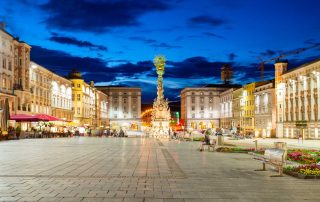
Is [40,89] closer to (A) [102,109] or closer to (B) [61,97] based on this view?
(B) [61,97]

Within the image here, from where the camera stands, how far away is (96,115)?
501ft

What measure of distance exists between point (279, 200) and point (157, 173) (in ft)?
23.4

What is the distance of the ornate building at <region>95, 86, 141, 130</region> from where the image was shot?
192375 millimetres

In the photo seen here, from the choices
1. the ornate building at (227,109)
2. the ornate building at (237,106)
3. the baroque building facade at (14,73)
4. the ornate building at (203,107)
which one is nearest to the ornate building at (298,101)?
the ornate building at (237,106)

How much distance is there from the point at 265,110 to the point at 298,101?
23720 millimetres

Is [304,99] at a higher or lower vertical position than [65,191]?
higher

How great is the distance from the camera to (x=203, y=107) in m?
192

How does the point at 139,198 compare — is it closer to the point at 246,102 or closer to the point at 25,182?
the point at 25,182

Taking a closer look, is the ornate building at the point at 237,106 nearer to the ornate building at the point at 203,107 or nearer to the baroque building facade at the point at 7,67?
the ornate building at the point at 203,107

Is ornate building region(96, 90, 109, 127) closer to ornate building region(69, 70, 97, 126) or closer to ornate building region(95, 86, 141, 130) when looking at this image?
ornate building region(95, 86, 141, 130)

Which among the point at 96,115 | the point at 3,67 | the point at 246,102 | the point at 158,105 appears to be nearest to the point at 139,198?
the point at 3,67

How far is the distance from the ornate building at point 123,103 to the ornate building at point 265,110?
256 ft

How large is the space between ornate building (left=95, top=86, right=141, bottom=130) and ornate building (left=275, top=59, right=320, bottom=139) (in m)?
96.1

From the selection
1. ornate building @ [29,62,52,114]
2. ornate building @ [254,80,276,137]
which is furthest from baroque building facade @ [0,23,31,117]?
ornate building @ [254,80,276,137]
